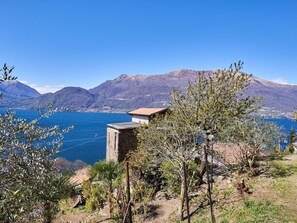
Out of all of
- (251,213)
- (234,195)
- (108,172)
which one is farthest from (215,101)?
(108,172)

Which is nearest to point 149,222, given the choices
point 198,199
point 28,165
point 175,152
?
point 198,199

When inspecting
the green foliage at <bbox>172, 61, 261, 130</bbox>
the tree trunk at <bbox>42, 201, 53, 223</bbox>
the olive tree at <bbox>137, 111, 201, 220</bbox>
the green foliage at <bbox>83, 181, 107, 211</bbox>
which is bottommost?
the green foliage at <bbox>83, 181, 107, 211</bbox>

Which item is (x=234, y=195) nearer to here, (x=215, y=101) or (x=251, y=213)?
(x=251, y=213)

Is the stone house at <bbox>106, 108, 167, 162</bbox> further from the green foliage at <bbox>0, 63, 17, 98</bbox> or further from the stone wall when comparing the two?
the green foliage at <bbox>0, 63, 17, 98</bbox>

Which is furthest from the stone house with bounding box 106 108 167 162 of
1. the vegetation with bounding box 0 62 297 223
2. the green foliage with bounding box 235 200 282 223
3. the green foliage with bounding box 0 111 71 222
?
→ the green foliage with bounding box 0 111 71 222

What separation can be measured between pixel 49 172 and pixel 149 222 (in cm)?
1066

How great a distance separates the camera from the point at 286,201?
516 inches

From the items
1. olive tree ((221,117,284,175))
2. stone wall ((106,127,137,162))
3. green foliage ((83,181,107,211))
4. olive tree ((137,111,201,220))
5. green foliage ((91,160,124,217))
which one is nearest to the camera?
olive tree ((137,111,201,220))

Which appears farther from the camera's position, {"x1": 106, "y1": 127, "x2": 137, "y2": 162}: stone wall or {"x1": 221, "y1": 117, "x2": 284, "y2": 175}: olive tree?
{"x1": 106, "y1": 127, "x2": 137, "y2": 162}: stone wall

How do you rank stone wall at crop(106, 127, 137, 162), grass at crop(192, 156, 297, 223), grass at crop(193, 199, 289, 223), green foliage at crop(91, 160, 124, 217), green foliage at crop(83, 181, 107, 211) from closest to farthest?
grass at crop(193, 199, 289, 223) < grass at crop(192, 156, 297, 223) < green foliage at crop(91, 160, 124, 217) < green foliage at crop(83, 181, 107, 211) < stone wall at crop(106, 127, 137, 162)

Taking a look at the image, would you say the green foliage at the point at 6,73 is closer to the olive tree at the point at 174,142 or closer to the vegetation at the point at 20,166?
the vegetation at the point at 20,166

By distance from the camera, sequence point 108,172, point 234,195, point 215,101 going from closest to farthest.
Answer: point 234,195 → point 108,172 → point 215,101

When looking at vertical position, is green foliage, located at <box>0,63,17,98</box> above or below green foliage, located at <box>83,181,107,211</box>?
above

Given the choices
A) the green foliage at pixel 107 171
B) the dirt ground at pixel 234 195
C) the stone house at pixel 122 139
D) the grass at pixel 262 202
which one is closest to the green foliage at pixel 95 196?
the dirt ground at pixel 234 195
